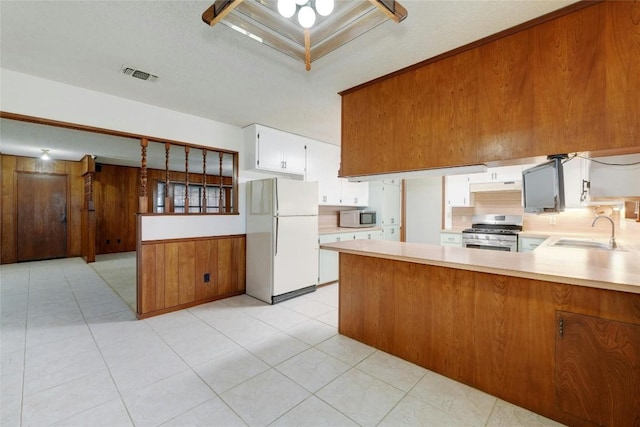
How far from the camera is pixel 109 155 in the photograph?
20.2 ft

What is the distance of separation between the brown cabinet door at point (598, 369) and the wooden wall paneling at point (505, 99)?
111cm

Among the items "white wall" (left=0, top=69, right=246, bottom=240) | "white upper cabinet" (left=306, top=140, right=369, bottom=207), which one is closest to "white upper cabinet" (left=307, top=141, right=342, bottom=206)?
"white upper cabinet" (left=306, top=140, right=369, bottom=207)

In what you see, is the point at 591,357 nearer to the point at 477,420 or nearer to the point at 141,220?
the point at 477,420

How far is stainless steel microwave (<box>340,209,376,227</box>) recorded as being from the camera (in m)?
5.30

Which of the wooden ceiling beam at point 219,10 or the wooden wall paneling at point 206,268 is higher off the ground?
the wooden ceiling beam at point 219,10

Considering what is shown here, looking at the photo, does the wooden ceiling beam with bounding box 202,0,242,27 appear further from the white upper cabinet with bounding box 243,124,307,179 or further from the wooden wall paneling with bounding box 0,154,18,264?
the wooden wall paneling with bounding box 0,154,18,264

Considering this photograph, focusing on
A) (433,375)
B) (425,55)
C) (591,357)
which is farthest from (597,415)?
(425,55)

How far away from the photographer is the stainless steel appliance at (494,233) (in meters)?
4.04

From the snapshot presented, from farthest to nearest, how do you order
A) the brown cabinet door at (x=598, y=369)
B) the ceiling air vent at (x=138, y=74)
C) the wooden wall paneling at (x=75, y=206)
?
the wooden wall paneling at (x=75, y=206), the ceiling air vent at (x=138, y=74), the brown cabinet door at (x=598, y=369)

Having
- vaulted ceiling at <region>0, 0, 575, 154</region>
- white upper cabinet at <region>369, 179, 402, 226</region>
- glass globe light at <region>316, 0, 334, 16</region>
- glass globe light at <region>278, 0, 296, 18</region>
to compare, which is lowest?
white upper cabinet at <region>369, 179, 402, 226</region>

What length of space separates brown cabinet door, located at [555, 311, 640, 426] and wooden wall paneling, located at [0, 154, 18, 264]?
9406mm

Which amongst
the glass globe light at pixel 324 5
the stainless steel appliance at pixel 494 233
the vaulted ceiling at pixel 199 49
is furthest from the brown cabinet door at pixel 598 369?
the stainless steel appliance at pixel 494 233

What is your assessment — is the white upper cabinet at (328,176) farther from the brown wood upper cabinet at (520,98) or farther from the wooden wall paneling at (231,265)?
the brown wood upper cabinet at (520,98)

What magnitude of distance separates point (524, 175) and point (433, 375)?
75.0 inches
